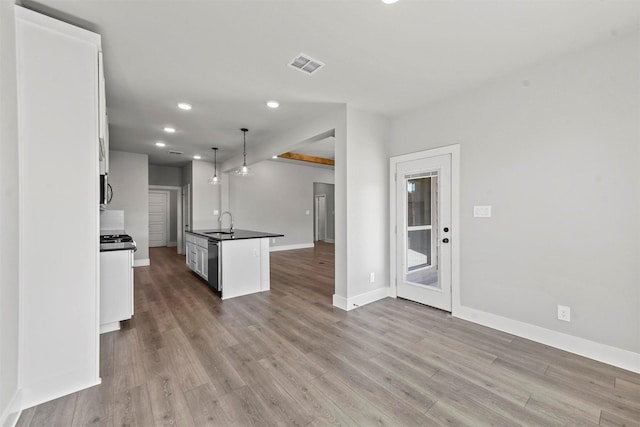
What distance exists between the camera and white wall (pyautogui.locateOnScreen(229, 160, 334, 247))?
8031 mm

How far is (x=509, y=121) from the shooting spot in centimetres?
288

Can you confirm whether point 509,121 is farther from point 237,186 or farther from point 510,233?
point 237,186

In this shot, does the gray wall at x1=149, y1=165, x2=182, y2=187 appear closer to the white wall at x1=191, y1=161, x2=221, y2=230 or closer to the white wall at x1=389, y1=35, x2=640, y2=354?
the white wall at x1=191, y1=161, x2=221, y2=230

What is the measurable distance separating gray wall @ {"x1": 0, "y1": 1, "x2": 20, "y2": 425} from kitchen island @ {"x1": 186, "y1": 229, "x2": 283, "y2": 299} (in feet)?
7.75

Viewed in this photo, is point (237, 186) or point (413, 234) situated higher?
point (237, 186)

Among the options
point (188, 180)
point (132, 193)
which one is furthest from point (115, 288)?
point (188, 180)

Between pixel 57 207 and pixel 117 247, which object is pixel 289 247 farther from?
pixel 57 207

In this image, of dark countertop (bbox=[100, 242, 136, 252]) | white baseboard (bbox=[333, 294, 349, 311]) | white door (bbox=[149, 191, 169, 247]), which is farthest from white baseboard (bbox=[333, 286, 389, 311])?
white door (bbox=[149, 191, 169, 247])

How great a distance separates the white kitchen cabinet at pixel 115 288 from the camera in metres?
2.89

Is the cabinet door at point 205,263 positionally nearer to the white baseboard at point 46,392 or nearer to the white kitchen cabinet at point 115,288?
the white kitchen cabinet at point 115,288

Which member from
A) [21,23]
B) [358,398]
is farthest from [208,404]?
[21,23]

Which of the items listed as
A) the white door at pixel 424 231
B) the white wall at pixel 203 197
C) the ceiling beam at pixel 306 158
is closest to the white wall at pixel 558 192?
the white door at pixel 424 231

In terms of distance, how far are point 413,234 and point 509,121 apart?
171 cm

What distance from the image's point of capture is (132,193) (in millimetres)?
6414
